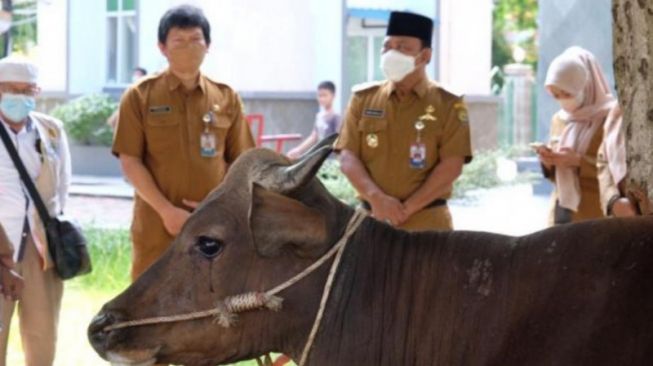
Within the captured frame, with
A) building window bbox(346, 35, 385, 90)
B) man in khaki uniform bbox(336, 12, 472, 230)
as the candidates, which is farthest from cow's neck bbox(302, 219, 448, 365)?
building window bbox(346, 35, 385, 90)

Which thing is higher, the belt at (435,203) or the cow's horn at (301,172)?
the cow's horn at (301,172)

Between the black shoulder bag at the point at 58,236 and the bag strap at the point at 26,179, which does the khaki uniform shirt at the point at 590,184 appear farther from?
the bag strap at the point at 26,179

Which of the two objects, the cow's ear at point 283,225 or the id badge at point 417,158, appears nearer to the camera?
the cow's ear at point 283,225

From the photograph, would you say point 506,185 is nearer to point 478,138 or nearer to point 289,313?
point 478,138

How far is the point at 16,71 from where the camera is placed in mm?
7715

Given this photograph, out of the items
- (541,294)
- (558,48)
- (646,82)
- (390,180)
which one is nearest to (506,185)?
(558,48)

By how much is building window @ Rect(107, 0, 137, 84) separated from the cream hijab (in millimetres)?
21250

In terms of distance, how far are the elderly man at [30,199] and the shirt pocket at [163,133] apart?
754mm

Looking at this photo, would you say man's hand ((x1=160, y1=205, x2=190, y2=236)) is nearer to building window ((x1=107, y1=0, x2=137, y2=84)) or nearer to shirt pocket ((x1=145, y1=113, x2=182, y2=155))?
shirt pocket ((x1=145, y1=113, x2=182, y2=155))

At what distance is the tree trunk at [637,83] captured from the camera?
199 inches

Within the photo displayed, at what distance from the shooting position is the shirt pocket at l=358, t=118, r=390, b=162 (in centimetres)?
787

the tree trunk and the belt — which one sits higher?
the tree trunk

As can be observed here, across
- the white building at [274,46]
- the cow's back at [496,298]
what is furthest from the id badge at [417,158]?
the white building at [274,46]

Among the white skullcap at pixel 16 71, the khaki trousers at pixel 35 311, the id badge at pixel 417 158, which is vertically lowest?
the khaki trousers at pixel 35 311
